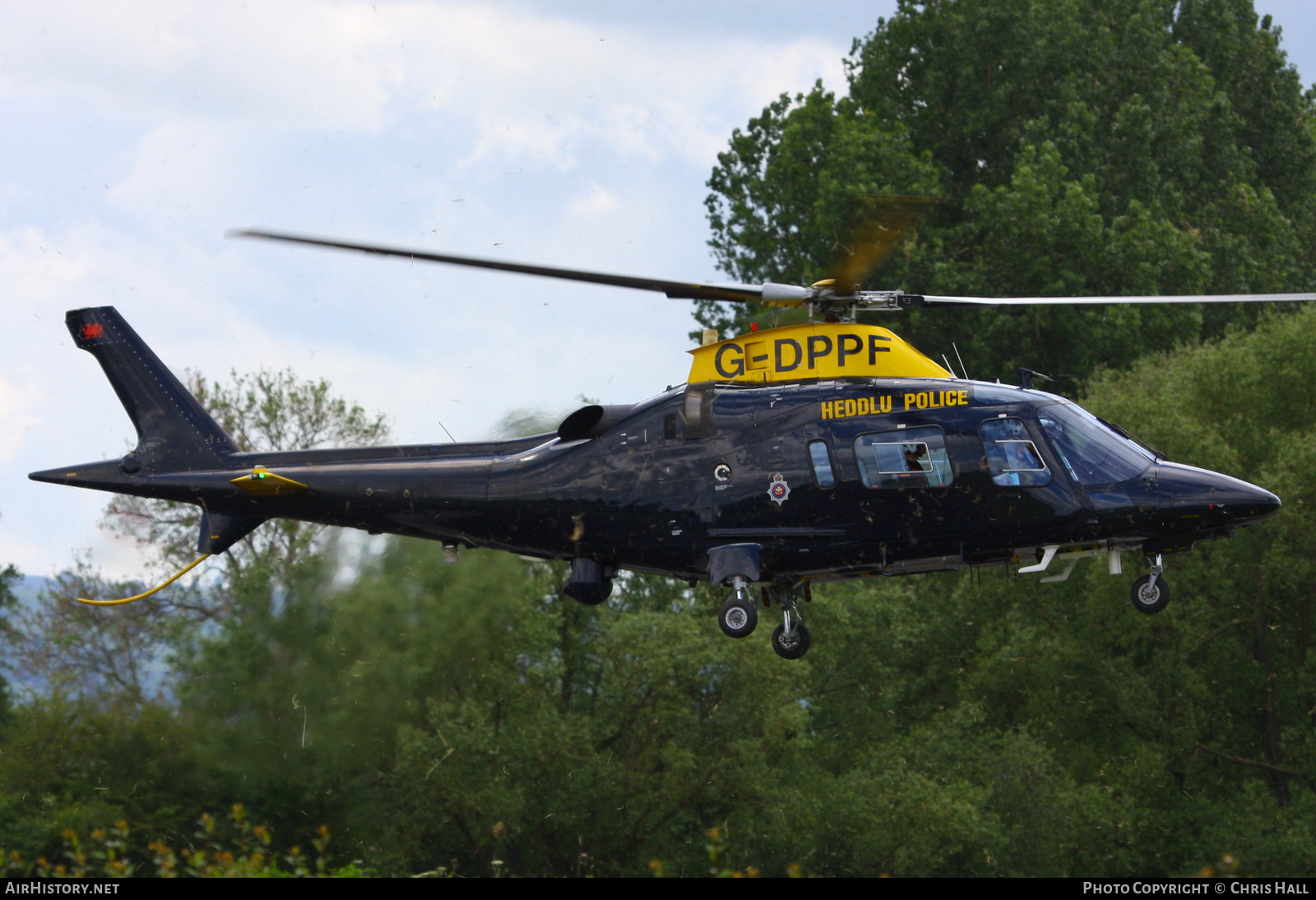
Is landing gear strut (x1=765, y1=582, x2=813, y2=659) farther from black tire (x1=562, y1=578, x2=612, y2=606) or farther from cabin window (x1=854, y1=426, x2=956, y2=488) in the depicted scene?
black tire (x1=562, y1=578, x2=612, y2=606)

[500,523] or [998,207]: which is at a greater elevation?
[998,207]

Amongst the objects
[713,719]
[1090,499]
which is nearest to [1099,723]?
[713,719]

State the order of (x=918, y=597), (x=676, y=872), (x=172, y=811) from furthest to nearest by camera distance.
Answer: (x=918, y=597) → (x=676, y=872) → (x=172, y=811)

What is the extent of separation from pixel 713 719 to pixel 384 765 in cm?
833

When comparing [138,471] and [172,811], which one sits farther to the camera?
[172,811]

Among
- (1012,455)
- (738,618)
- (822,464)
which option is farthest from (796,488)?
(1012,455)

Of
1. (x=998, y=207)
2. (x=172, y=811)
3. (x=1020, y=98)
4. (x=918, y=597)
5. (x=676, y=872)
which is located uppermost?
(x=1020, y=98)

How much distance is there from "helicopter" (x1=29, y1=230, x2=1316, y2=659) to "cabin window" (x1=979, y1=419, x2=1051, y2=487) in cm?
2

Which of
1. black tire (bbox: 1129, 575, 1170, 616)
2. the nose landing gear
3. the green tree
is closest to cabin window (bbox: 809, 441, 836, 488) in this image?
the nose landing gear

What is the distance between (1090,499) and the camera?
15.4 metres

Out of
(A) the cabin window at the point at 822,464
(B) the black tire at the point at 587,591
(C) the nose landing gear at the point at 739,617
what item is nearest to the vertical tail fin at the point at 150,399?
(B) the black tire at the point at 587,591

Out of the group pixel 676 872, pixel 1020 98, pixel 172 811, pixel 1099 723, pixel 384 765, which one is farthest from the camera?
pixel 1020 98

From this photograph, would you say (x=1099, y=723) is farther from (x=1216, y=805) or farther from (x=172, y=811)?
(x=172, y=811)

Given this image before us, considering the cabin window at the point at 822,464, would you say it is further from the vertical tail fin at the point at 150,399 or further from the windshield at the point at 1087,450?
the vertical tail fin at the point at 150,399
